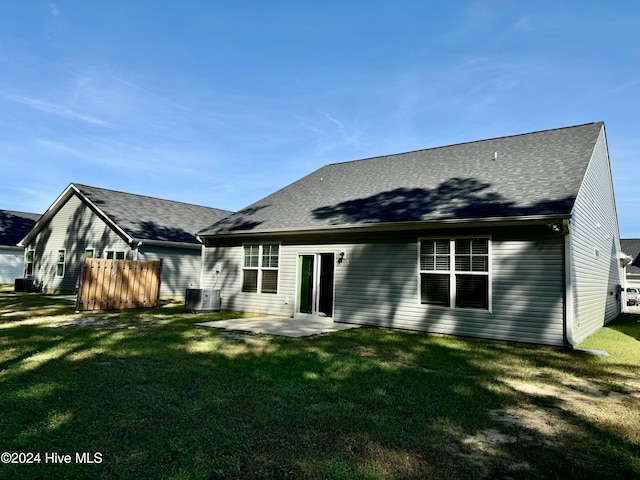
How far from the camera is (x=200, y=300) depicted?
13117 millimetres

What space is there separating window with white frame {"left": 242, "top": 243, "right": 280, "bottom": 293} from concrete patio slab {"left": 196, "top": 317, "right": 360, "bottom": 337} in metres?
1.52

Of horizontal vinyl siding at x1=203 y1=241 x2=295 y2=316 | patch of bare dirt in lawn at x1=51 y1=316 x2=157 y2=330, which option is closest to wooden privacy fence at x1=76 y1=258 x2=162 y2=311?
patch of bare dirt in lawn at x1=51 y1=316 x2=157 y2=330

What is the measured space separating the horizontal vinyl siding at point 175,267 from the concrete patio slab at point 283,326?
896 cm

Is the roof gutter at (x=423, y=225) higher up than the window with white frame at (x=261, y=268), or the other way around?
the roof gutter at (x=423, y=225)

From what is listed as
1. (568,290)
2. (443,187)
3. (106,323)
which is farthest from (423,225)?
(106,323)

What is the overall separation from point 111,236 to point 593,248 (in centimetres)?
2017

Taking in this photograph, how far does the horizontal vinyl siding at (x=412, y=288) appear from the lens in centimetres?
827

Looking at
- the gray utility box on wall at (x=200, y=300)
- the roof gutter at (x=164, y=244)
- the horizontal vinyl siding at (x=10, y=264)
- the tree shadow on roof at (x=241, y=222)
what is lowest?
the gray utility box on wall at (x=200, y=300)

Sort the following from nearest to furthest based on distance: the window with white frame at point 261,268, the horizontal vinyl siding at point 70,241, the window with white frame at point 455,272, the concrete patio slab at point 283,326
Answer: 1. the window with white frame at point 455,272
2. the concrete patio slab at point 283,326
3. the window with white frame at point 261,268
4. the horizontal vinyl siding at point 70,241

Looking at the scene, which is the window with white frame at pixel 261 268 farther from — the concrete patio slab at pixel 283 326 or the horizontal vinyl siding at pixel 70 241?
the horizontal vinyl siding at pixel 70 241

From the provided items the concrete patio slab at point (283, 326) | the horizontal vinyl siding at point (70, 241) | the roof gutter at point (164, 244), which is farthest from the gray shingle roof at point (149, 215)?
the concrete patio slab at point (283, 326)

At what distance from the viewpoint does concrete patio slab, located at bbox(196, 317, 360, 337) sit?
9367 mm

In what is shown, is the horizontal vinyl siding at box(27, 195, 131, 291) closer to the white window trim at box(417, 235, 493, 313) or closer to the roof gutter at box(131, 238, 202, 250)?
the roof gutter at box(131, 238, 202, 250)

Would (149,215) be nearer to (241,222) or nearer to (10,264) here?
(241,222)
